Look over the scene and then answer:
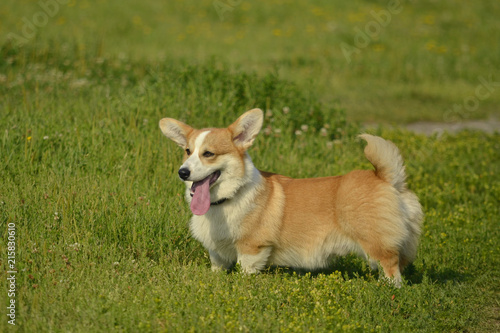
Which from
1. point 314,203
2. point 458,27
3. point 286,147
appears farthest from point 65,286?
point 458,27

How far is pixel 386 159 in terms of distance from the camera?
4.32m

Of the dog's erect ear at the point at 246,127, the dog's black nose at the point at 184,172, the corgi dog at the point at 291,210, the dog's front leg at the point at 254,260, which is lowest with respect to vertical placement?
the dog's front leg at the point at 254,260

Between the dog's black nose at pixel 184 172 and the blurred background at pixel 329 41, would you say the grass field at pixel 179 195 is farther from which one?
the dog's black nose at pixel 184 172

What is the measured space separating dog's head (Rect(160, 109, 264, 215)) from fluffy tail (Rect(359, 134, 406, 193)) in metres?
0.96

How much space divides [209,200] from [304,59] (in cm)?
977

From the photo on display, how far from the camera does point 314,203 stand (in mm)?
4547

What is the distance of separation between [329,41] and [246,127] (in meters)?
10.9

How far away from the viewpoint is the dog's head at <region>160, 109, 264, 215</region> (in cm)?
425

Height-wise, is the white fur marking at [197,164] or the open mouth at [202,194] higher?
the white fur marking at [197,164]

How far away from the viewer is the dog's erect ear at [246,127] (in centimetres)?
450

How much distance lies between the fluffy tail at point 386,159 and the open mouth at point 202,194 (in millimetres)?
1271

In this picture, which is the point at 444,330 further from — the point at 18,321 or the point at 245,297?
the point at 18,321

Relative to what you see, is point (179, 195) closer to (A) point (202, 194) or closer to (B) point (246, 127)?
(A) point (202, 194)

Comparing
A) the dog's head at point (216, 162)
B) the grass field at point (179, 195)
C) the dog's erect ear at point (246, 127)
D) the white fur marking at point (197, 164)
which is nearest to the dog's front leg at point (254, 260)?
the grass field at point (179, 195)
